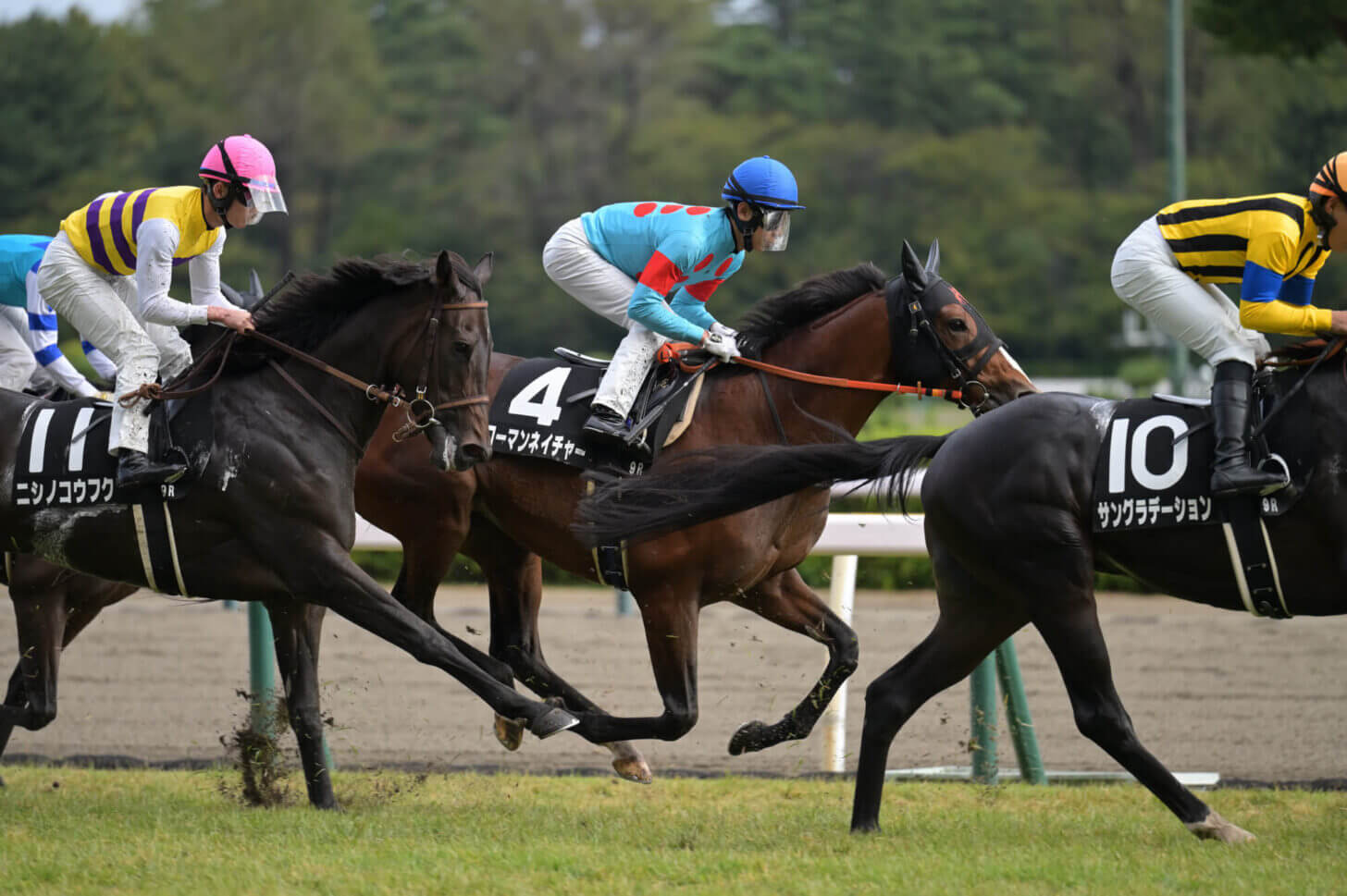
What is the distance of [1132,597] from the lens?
→ 35.3ft

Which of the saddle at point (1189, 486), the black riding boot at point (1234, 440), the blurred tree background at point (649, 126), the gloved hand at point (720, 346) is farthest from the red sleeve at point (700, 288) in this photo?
the blurred tree background at point (649, 126)

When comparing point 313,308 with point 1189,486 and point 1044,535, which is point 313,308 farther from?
point 1189,486

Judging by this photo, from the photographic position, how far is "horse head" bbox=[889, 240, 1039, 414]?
527cm

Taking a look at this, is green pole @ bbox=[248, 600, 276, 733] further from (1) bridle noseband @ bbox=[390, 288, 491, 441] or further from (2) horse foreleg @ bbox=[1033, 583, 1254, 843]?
(2) horse foreleg @ bbox=[1033, 583, 1254, 843]

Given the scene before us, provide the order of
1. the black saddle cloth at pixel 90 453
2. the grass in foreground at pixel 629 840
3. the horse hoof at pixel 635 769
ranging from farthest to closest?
1. the horse hoof at pixel 635 769
2. the black saddle cloth at pixel 90 453
3. the grass in foreground at pixel 629 840

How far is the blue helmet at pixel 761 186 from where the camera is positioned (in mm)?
5293

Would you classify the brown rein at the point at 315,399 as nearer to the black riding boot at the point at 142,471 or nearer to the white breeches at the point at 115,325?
the white breeches at the point at 115,325

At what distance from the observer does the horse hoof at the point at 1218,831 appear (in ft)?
14.4

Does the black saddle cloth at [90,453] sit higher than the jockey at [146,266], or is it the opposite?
the jockey at [146,266]

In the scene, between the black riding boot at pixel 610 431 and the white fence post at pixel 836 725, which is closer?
the black riding boot at pixel 610 431

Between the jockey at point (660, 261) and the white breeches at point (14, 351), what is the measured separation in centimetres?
205

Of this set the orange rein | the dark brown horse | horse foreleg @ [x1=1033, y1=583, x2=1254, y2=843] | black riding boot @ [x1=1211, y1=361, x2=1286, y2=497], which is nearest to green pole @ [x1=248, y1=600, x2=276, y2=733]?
the dark brown horse

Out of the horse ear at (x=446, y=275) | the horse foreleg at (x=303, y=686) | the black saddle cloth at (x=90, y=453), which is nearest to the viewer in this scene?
the horse ear at (x=446, y=275)

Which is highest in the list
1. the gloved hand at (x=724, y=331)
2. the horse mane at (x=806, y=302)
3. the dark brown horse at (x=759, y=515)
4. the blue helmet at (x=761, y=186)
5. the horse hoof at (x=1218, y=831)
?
the blue helmet at (x=761, y=186)
